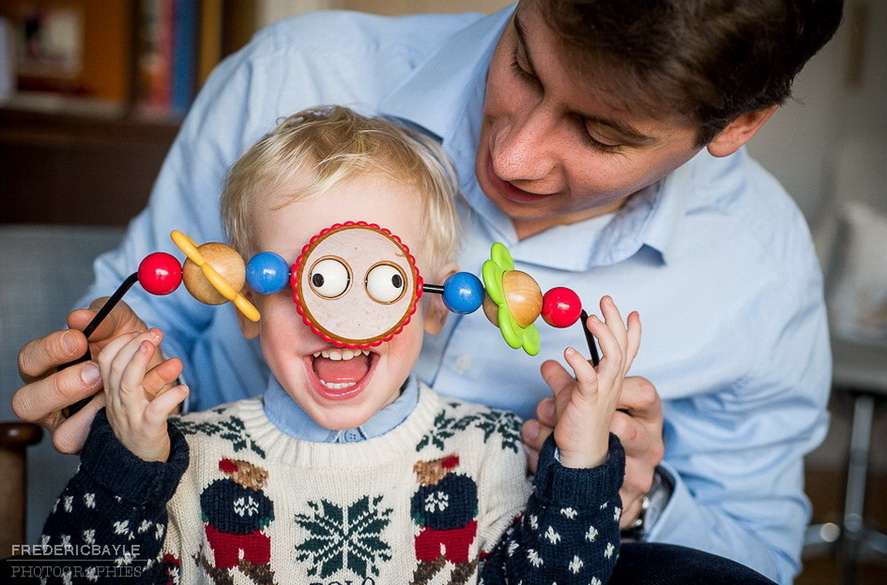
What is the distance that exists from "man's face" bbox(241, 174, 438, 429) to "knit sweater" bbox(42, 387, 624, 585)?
10 cm

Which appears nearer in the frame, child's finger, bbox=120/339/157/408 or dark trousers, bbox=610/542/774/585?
child's finger, bbox=120/339/157/408

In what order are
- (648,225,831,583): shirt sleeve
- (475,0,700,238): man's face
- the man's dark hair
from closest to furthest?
the man's dark hair, (475,0,700,238): man's face, (648,225,831,583): shirt sleeve

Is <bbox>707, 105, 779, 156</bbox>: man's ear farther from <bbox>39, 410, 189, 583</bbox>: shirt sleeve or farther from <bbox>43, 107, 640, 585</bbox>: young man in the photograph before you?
<bbox>39, 410, 189, 583</bbox>: shirt sleeve

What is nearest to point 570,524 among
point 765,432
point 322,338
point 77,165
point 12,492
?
point 322,338

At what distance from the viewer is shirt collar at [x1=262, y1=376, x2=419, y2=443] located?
113 cm

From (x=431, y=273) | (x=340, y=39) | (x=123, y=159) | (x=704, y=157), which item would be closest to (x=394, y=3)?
(x=123, y=159)

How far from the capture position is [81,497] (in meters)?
0.98

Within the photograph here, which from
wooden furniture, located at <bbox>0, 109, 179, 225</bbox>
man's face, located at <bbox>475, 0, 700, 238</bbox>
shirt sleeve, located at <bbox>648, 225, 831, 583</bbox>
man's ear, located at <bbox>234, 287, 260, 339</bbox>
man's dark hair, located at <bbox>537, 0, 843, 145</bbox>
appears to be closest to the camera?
→ man's dark hair, located at <bbox>537, 0, 843, 145</bbox>

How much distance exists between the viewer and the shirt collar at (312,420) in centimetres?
113

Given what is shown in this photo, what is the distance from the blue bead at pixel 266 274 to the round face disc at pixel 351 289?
0.6 inches

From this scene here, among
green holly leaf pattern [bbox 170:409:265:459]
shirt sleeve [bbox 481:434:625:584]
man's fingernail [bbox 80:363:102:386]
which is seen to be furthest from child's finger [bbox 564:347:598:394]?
man's fingernail [bbox 80:363:102:386]

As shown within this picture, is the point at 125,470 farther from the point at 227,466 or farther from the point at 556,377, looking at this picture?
the point at 556,377

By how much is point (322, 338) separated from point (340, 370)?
0.06 metres

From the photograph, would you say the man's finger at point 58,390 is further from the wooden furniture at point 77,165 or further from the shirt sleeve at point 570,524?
the wooden furniture at point 77,165
